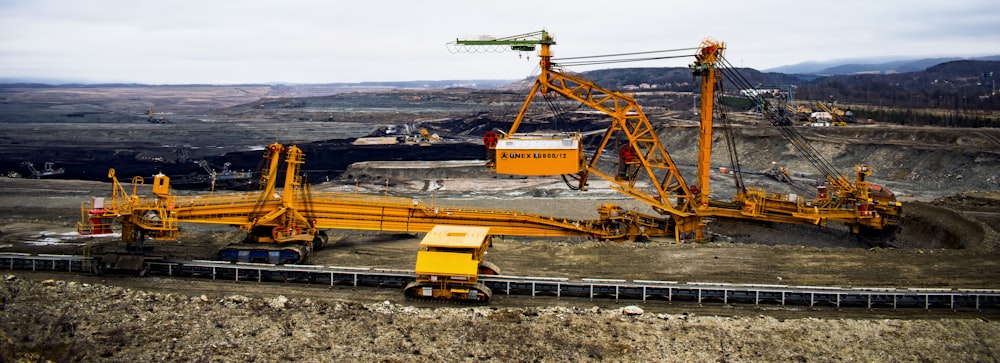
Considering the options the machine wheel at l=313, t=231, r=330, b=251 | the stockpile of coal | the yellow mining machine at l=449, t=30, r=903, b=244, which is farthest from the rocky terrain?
the stockpile of coal

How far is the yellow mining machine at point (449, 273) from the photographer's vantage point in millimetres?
18609

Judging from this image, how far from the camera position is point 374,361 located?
49.5 ft

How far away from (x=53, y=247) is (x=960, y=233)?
110 feet

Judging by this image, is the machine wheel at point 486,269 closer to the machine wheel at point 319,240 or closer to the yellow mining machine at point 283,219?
the yellow mining machine at point 283,219

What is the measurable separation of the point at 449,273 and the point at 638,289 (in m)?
5.41

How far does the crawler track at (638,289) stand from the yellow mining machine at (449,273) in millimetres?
1040

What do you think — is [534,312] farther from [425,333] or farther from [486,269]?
[425,333]

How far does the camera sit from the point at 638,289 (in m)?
19.7

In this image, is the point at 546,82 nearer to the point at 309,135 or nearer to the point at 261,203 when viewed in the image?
the point at 261,203

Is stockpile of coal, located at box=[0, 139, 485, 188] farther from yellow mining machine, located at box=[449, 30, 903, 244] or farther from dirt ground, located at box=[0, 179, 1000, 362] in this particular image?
dirt ground, located at box=[0, 179, 1000, 362]

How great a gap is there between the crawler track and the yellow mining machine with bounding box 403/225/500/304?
3.41 feet

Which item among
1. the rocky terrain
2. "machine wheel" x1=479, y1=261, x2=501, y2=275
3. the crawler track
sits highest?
"machine wheel" x1=479, y1=261, x2=501, y2=275

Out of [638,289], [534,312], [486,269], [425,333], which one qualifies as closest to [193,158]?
[486,269]

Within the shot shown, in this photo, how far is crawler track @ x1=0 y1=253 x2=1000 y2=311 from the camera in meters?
18.9
